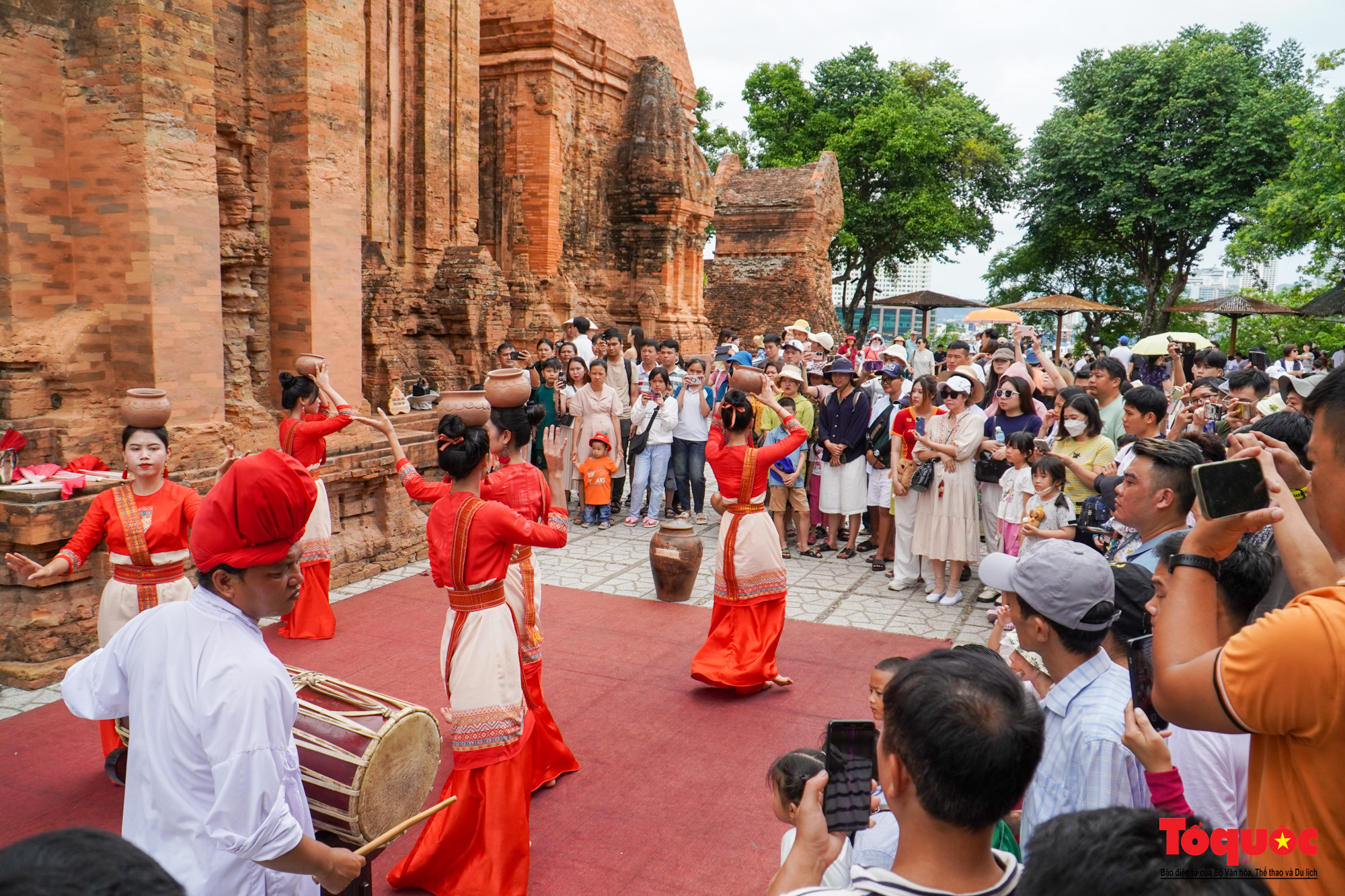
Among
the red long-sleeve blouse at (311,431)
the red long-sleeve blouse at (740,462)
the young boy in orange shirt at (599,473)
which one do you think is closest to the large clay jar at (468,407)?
the red long-sleeve blouse at (740,462)

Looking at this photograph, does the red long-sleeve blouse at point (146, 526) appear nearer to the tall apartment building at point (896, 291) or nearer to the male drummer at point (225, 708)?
the male drummer at point (225, 708)

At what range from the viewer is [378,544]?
8266 millimetres

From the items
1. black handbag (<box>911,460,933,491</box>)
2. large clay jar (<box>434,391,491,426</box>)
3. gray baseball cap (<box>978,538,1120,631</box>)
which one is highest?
large clay jar (<box>434,391,491,426</box>)

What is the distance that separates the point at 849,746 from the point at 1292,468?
1.32m

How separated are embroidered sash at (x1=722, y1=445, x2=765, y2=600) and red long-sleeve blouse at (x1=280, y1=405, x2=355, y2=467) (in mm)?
2645

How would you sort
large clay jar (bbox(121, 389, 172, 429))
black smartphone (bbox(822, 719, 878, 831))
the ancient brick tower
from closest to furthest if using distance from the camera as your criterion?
black smartphone (bbox(822, 719, 878, 831)), large clay jar (bbox(121, 389, 172, 429)), the ancient brick tower

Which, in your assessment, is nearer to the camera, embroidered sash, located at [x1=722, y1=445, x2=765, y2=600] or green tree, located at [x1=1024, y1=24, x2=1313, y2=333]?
embroidered sash, located at [x1=722, y1=445, x2=765, y2=600]

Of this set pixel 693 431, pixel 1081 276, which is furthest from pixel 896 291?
pixel 693 431

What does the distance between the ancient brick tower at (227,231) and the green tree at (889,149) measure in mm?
20930

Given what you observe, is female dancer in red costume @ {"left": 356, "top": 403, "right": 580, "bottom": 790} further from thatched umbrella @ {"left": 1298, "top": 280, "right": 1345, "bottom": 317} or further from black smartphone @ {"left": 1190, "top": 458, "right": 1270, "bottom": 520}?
thatched umbrella @ {"left": 1298, "top": 280, "right": 1345, "bottom": 317}

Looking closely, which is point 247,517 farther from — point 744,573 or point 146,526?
point 744,573

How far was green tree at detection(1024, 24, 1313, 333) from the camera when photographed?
25312 mm

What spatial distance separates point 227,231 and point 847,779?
7.74 metres

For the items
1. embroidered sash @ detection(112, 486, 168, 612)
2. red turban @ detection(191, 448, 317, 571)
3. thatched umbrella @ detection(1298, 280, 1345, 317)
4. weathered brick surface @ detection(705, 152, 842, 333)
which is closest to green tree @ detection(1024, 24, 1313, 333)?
thatched umbrella @ detection(1298, 280, 1345, 317)
